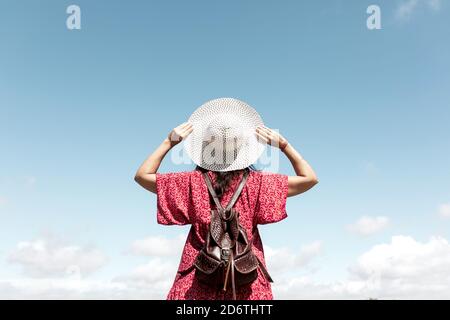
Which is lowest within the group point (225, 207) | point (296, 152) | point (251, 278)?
point (251, 278)

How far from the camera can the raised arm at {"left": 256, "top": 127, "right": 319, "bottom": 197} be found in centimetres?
628

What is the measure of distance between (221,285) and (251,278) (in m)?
0.28

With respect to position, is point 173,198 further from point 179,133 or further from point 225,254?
point 225,254

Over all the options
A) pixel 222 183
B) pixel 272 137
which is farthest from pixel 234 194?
pixel 272 137

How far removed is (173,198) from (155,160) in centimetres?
42

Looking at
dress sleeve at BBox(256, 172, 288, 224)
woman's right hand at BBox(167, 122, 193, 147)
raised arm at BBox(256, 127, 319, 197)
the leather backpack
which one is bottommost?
the leather backpack

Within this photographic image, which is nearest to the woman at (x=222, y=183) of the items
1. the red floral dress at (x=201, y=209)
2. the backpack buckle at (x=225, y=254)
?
the red floral dress at (x=201, y=209)

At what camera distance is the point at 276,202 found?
6.21m

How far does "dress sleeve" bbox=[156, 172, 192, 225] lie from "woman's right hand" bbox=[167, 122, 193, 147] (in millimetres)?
328

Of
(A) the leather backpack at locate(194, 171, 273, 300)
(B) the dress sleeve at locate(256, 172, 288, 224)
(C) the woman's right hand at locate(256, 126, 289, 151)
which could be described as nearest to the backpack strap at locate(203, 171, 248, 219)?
(A) the leather backpack at locate(194, 171, 273, 300)

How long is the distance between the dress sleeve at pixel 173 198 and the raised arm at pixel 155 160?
0.07 metres

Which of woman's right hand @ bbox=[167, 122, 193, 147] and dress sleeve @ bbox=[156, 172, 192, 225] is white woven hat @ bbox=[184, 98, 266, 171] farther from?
dress sleeve @ bbox=[156, 172, 192, 225]
